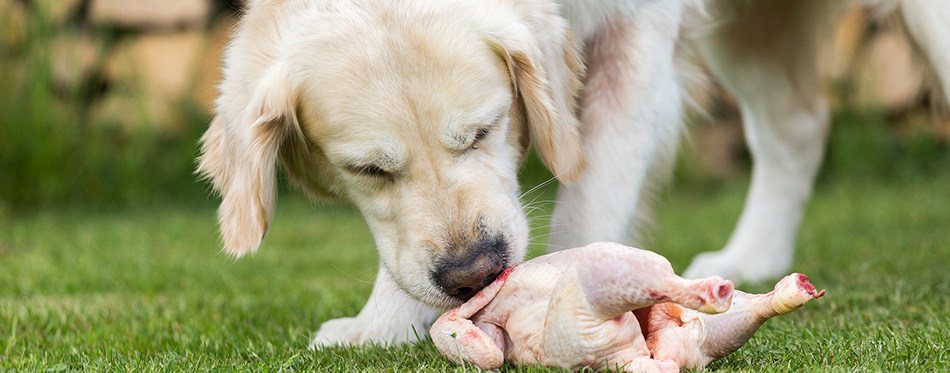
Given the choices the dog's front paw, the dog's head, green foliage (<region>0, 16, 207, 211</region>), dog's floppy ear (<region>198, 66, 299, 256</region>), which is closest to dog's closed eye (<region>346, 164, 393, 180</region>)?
the dog's head

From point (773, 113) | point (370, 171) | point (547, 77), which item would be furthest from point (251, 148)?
point (773, 113)

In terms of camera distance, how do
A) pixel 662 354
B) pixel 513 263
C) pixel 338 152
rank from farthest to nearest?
pixel 338 152 → pixel 513 263 → pixel 662 354

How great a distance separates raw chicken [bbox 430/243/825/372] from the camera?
1.50 meters

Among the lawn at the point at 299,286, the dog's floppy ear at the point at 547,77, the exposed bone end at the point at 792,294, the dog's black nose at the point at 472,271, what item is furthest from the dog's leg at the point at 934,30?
the dog's black nose at the point at 472,271

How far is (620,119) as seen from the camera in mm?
2256

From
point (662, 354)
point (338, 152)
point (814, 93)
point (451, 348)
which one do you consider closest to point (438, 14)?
point (338, 152)

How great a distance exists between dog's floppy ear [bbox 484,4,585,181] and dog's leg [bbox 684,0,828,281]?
1.30 metres

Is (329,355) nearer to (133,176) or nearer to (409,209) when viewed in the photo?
(409,209)

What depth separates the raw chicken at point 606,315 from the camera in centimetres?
150

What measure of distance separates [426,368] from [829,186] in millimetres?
4820

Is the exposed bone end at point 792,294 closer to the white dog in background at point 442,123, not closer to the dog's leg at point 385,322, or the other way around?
the white dog in background at point 442,123

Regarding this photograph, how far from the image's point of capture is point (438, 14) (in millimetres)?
2018

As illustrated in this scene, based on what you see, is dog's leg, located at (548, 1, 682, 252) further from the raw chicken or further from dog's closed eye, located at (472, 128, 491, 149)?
the raw chicken

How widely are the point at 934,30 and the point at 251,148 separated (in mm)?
1910
